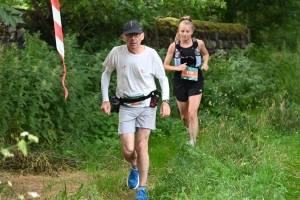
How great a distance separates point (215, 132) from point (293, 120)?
2.60 meters

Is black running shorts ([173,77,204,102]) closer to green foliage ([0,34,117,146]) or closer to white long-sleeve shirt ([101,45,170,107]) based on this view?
green foliage ([0,34,117,146])

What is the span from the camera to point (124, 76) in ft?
20.6

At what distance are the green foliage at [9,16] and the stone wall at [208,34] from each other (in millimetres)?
8012

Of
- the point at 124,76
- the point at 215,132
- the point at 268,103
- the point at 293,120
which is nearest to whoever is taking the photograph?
the point at 124,76

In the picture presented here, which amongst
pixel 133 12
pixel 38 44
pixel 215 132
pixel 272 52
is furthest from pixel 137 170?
pixel 272 52

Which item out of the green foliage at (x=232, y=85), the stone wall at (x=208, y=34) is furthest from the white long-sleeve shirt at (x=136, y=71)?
the stone wall at (x=208, y=34)

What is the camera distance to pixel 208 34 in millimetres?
15820

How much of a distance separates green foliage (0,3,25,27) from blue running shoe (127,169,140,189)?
2.16 meters

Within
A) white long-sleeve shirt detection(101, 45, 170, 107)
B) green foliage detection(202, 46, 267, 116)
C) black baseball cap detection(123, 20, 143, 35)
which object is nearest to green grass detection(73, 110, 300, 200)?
white long-sleeve shirt detection(101, 45, 170, 107)

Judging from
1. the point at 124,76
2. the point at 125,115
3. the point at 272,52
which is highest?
the point at 124,76

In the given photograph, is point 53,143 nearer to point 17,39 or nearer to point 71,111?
point 71,111

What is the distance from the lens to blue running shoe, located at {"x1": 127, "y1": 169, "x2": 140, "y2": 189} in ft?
21.4

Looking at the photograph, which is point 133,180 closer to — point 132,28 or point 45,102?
point 132,28

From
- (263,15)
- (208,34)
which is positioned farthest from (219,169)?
(263,15)
